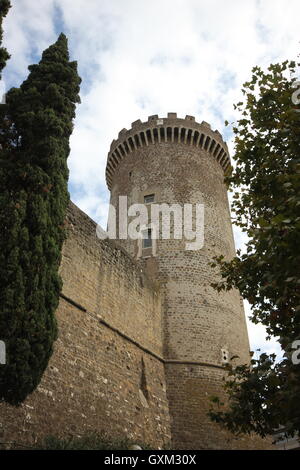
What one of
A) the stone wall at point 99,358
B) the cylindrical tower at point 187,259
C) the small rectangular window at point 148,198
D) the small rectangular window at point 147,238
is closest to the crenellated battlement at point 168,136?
the cylindrical tower at point 187,259

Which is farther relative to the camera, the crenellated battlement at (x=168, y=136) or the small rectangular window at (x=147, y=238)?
the crenellated battlement at (x=168, y=136)

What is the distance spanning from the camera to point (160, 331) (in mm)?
15789

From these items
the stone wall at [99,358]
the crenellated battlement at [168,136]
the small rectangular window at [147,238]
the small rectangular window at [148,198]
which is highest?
the crenellated battlement at [168,136]

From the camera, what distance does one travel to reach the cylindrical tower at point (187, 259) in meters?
14.4

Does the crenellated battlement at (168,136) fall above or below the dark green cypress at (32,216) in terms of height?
above

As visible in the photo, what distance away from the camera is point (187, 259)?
675 inches

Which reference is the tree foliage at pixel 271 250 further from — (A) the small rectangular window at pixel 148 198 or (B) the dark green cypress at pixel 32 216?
(A) the small rectangular window at pixel 148 198

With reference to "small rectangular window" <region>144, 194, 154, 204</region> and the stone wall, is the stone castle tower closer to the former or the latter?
the stone wall

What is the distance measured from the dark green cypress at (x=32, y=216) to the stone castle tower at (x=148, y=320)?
109cm

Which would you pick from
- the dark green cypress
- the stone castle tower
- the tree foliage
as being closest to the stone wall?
the stone castle tower

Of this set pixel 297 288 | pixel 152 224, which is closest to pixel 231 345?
pixel 152 224

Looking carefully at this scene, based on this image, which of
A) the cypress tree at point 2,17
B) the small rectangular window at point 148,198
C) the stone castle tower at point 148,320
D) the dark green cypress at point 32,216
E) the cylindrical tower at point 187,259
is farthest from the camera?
the small rectangular window at point 148,198

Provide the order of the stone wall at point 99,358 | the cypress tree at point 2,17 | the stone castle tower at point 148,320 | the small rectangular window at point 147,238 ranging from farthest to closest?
the small rectangular window at point 147,238 < the stone castle tower at point 148,320 < the stone wall at point 99,358 < the cypress tree at point 2,17
